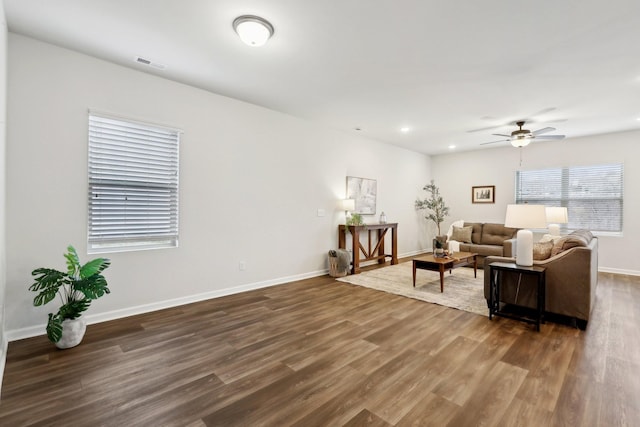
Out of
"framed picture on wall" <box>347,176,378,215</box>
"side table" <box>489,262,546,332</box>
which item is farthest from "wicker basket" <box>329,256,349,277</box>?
"side table" <box>489,262,546,332</box>

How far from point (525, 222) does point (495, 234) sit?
12.5 ft

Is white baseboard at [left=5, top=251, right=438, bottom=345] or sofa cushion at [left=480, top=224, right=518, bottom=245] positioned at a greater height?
sofa cushion at [left=480, top=224, right=518, bottom=245]

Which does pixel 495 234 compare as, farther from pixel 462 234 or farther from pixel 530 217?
pixel 530 217

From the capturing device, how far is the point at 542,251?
3.49 meters

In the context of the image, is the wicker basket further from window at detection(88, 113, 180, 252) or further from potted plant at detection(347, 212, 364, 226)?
window at detection(88, 113, 180, 252)

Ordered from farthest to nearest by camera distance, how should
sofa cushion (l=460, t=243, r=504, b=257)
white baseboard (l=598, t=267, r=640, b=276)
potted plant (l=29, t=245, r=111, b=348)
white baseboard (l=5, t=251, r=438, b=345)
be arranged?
sofa cushion (l=460, t=243, r=504, b=257) → white baseboard (l=598, t=267, r=640, b=276) → white baseboard (l=5, t=251, r=438, b=345) → potted plant (l=29, t=245, r=111, b=348)

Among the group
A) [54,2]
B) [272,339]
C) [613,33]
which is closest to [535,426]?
[272,339]

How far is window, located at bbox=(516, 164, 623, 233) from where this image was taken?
5.74m

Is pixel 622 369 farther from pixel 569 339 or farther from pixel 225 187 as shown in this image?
pixel 225 187

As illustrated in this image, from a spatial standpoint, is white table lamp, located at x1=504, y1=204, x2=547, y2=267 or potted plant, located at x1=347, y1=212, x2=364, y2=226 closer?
white table lamp, located at x1=504, y1=204, x2=547, y2=267

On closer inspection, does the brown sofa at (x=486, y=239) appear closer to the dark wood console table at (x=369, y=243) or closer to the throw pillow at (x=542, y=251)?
the dark wood console table at (x=369, y=243)

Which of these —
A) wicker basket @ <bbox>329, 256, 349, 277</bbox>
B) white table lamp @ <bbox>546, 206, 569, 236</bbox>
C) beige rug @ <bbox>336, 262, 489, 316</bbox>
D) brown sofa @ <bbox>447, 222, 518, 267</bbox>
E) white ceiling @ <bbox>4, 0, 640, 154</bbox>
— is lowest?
beige rug @ <bbox>336, 262, 489, 316</bbox>

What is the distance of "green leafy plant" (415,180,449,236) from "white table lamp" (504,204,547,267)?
4.59 metres

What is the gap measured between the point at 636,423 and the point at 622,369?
0.76 m
